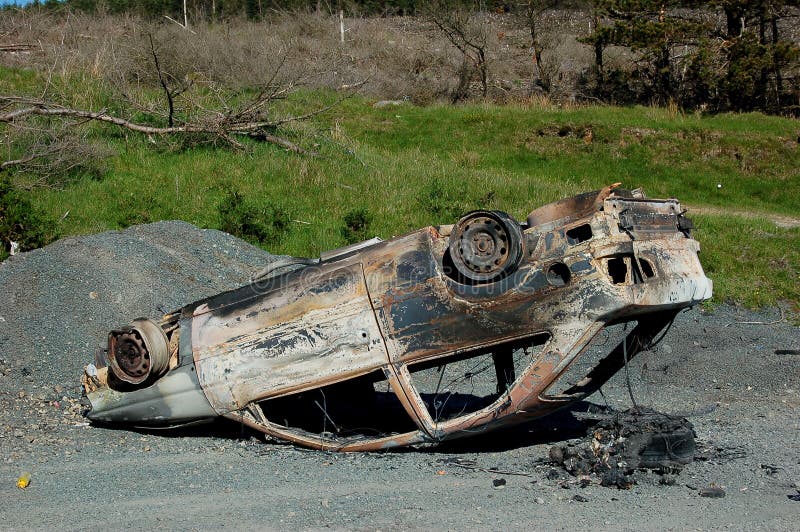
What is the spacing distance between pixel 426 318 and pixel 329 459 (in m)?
1.43

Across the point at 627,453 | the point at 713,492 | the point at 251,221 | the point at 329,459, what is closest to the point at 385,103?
the point at 251,221

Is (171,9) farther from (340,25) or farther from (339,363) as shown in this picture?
(339,363)

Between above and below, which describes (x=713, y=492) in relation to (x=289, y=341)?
below

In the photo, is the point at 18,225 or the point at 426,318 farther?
the point at 18,225

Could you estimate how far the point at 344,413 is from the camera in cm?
845

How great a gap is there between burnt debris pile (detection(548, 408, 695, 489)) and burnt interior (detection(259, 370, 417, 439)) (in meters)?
1.93

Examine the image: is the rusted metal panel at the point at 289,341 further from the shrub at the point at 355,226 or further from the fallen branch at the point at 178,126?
the fallen branch at the point at 178,126

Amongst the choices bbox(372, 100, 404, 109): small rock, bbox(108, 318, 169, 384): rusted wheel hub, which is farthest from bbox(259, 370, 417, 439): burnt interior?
bbox(372, 100, 404, 109): small rock

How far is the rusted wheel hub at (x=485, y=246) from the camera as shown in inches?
246

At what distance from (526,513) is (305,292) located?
2481 mm

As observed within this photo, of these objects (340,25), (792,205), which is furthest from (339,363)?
(340,25)

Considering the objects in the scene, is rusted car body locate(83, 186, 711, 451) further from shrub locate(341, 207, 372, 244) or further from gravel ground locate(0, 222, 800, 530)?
shrub locate(341, 207, 372, 244)

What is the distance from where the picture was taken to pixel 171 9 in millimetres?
39906

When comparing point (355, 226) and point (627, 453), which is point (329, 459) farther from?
point (355, 226)
